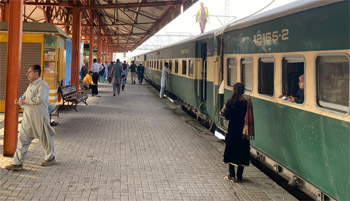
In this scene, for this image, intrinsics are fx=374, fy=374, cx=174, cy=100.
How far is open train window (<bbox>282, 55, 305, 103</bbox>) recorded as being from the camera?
5.28 meters

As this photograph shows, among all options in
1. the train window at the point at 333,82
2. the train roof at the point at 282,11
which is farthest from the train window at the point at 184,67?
the train window at the point at 333,82

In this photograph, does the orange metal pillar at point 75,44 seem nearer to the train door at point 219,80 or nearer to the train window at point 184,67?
the train window at point 184,67

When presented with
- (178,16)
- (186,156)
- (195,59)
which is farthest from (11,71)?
(178,16)

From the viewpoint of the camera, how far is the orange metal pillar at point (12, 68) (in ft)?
23.1

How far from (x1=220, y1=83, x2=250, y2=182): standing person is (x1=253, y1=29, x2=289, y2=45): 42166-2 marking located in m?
0.92

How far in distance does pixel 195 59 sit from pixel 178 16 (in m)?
5.70

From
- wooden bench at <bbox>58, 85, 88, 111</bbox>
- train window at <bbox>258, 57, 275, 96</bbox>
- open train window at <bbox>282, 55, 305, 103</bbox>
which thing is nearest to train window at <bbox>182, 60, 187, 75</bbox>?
wooden bench at <bbox>58, 85, 88, 111</bbox>

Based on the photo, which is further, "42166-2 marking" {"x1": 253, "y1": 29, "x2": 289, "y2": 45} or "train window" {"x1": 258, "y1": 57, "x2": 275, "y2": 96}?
"train window" {"x1": 258, "y1": 57, "x2": 275, "y2": 96}

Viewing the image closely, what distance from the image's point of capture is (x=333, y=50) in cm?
433

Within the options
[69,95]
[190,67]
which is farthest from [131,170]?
[69,95]

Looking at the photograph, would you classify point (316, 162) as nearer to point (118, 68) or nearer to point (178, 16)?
point (178, 16)

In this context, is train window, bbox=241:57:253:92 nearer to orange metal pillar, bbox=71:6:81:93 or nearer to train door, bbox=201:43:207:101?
train door, bbox=201:43:207:101

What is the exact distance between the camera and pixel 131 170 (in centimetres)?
659

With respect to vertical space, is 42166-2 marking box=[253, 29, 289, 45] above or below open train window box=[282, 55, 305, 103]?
above
